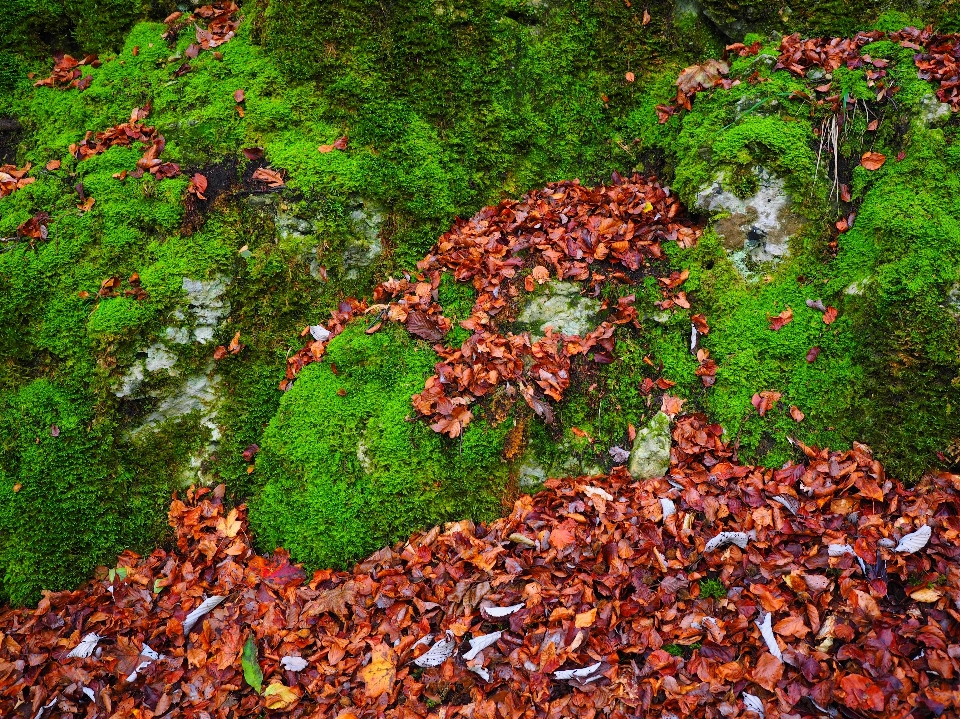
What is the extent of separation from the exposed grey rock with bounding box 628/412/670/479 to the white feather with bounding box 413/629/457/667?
1.82 metres

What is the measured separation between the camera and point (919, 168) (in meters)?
4.29

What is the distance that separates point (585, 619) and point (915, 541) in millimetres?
2134

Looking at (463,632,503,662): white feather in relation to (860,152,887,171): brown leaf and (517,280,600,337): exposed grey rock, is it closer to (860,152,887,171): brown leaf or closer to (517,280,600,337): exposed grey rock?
(517,280,600,337): exposed grey rock

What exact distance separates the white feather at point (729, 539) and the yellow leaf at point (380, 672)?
7.39 ft

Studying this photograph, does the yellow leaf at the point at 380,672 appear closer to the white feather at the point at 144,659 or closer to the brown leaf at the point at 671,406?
the white feather at the point at 144,659

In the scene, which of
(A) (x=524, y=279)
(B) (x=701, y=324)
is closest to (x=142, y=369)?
(A) (x=524, y=279)

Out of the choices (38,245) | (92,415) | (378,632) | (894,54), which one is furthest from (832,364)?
(38,245)

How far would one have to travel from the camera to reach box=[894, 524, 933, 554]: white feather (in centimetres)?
345

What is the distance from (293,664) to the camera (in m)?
3.72

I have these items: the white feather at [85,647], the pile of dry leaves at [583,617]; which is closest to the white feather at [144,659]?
the pile of dry leaves at [583,617]

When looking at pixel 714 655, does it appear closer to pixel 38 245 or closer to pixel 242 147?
pixel 242 147

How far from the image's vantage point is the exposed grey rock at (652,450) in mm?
4273

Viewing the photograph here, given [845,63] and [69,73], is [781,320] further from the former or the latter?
[69,73]

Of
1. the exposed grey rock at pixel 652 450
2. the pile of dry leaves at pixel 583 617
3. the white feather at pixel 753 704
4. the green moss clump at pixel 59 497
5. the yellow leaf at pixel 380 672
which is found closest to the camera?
the white feather at pixel 753 704
